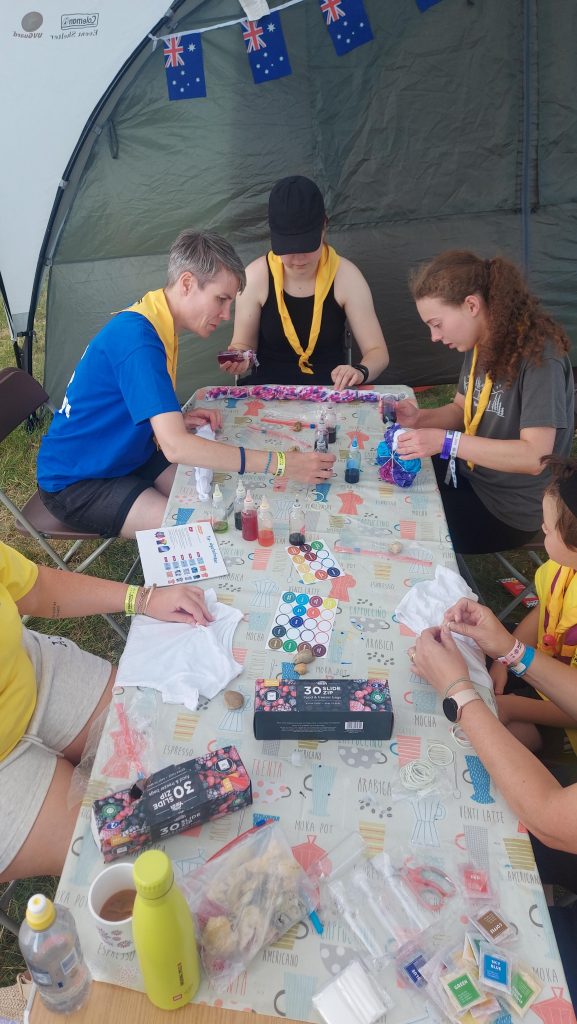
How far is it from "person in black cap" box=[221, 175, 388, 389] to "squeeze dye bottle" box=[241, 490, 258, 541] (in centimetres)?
108

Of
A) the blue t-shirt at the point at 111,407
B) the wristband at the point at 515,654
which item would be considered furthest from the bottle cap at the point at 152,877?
the blue t-shirt at the point at 111,407

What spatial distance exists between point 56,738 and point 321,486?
1167 millimetres

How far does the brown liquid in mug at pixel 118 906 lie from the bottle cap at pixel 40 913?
0.46ft

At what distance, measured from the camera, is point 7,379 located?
2686 mm

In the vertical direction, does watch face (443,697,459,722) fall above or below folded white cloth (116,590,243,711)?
below

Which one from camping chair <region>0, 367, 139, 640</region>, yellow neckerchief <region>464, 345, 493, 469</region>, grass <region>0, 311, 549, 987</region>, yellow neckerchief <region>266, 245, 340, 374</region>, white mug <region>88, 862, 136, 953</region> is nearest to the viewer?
white mug <region>88, 862, 136, 953</region>

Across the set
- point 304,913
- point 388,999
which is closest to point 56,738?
point 304,913

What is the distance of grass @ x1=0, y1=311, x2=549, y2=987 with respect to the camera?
2.15m

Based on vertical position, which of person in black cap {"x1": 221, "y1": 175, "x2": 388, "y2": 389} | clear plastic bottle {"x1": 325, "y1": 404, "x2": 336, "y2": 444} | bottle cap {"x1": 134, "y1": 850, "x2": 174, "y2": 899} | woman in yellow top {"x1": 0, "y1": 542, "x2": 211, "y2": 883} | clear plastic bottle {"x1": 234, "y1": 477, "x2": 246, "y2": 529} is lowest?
woman in yellow top {"x1": 0, "y1": 542, "x2": 211, "y2": 883}

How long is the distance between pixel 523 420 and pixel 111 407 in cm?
162

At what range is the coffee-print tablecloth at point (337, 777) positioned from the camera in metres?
1.08

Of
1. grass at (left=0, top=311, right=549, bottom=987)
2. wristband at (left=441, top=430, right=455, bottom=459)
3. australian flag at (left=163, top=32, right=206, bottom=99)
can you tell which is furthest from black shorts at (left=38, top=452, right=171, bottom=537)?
australian flag at (left=163, top=32, right=206, bottom=99)

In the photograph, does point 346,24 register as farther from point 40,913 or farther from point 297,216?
point 40,913

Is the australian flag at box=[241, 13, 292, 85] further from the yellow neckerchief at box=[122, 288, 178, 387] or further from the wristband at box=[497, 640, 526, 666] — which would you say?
the wristband at box=[497, 640, 526, 666]
